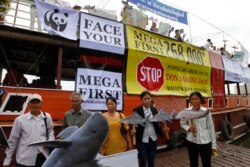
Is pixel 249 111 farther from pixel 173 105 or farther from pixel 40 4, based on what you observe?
pixel 40 4

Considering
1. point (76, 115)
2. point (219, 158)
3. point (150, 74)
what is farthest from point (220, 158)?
point (76, 115)

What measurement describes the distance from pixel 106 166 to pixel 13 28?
5.23 meters

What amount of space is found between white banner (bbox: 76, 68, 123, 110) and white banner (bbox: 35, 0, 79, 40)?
0.83 meters

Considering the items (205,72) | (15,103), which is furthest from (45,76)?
(205,72)

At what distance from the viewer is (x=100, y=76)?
6.45 meters

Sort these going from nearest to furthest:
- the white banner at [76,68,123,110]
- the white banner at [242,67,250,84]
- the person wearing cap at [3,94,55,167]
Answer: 1. the person wearing cap at [3,94,55,167]
2. the white banner at [76,68,123,110]
3. the white banner at [242,67,250,84]

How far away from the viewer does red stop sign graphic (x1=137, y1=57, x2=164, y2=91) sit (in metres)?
7.37

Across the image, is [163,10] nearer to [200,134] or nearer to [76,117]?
[200,134]

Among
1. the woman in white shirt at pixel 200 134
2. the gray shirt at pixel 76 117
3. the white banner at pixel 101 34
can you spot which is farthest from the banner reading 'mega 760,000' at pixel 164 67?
the gray shirt at pixel 76 117

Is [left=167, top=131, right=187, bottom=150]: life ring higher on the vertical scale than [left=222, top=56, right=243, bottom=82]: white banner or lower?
lower

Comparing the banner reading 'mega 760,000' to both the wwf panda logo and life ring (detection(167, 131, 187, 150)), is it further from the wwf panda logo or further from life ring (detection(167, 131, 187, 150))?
the wwf panda logo

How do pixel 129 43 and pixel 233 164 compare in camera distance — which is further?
pixel 129 43

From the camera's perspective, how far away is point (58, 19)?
238 inches

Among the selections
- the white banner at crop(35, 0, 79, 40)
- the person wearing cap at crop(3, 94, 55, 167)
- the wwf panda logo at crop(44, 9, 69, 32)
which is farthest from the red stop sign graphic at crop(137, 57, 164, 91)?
the person wearing cap at crop(3, 94, 55, 167)
